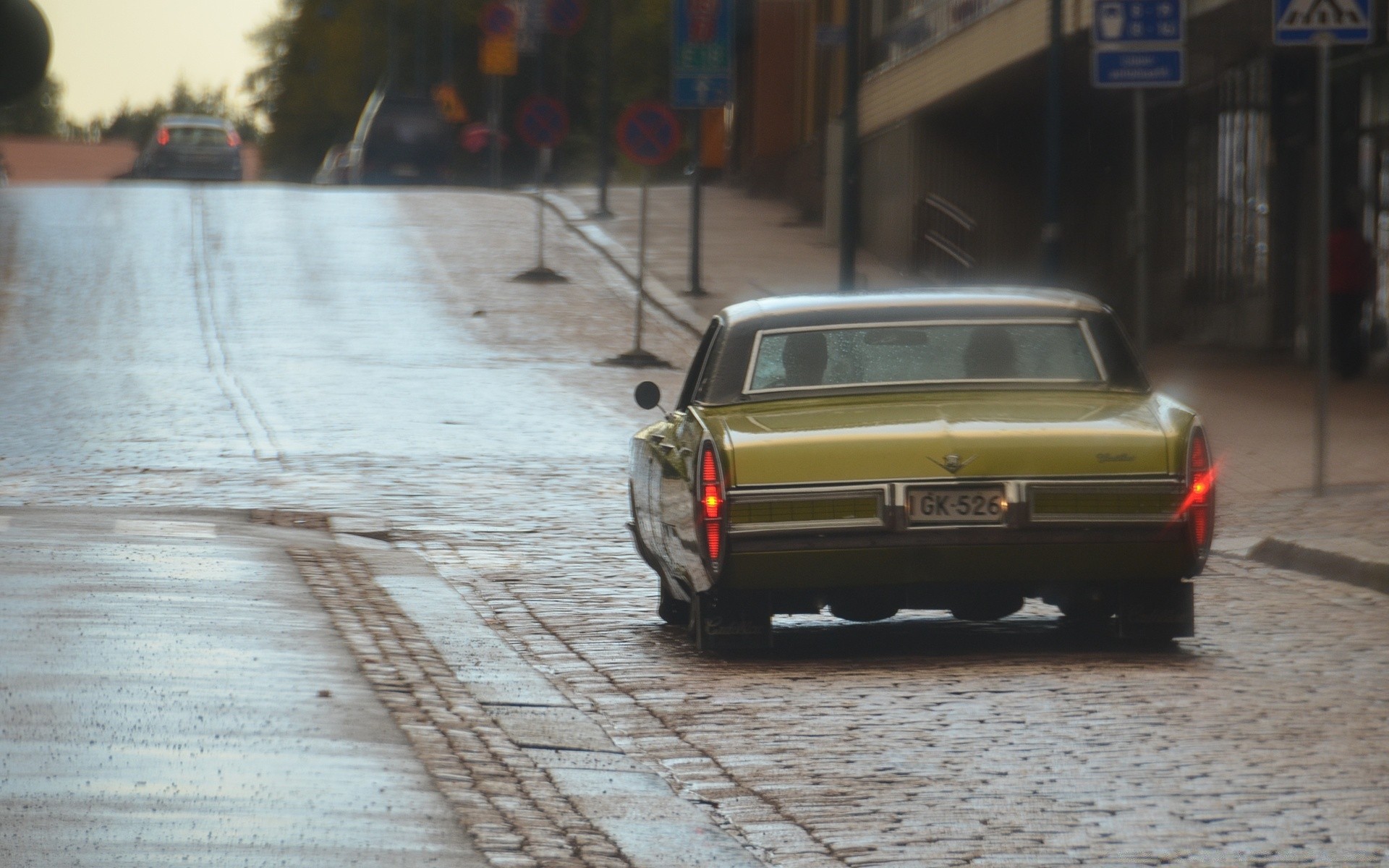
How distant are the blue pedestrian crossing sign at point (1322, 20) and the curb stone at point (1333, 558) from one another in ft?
10.2

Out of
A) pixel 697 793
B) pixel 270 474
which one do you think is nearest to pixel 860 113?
pixel 270 474

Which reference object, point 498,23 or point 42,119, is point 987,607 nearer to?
point 498,23

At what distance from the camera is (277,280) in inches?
1215

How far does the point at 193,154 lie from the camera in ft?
188

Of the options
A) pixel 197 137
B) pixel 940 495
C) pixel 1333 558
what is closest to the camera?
pixel 940 495

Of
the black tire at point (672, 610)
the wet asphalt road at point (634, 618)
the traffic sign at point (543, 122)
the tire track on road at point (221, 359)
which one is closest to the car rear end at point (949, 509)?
the wet asphalt road at point (634, 618)

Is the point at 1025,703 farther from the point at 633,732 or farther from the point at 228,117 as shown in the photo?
the point at 228,117

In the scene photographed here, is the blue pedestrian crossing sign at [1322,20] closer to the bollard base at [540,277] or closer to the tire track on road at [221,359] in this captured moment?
the tire track on road at [221,359]

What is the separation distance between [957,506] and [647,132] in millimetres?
17996

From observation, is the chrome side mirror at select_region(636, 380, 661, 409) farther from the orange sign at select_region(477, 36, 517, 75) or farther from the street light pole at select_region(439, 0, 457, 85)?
the street light pole at select_region(439, 0, 457, 85)

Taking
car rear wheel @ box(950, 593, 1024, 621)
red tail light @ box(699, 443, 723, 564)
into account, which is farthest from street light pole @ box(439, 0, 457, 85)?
red tail light @ box(699, 443, 723, 564)

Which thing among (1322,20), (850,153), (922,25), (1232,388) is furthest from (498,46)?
(1322,20)

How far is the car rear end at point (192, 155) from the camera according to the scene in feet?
188

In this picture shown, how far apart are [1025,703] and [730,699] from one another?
0.96 m
